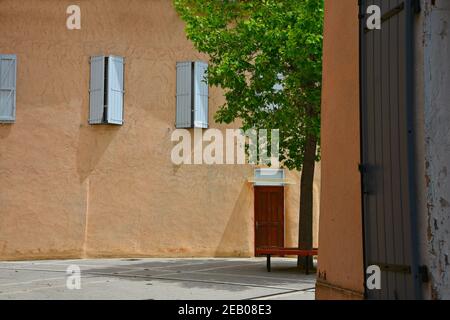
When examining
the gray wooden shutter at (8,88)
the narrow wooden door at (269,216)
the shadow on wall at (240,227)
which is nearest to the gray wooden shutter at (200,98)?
the shadow on wall at (240,227)

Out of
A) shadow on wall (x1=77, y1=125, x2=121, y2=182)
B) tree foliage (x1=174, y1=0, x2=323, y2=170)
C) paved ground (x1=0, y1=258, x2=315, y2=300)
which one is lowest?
paved ground (x1=0, y1=258, x2=315, y2=300)

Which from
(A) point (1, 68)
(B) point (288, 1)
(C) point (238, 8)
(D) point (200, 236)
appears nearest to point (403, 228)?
(B) point (288, 1)

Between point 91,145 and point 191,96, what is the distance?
3.03 meters

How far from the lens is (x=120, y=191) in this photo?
731 inches

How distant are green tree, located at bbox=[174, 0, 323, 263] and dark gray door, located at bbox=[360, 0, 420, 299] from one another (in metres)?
7.06

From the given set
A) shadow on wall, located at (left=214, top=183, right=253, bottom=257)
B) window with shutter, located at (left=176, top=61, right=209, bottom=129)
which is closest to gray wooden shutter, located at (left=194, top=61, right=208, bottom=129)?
window with shutter, located at (left=176, top=61, right=209, bottom=129)

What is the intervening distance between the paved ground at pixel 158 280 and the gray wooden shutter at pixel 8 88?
397 centimetres

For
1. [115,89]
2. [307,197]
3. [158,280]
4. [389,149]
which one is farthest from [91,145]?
[389,149]

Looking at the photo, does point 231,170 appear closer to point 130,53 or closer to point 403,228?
point 130,53

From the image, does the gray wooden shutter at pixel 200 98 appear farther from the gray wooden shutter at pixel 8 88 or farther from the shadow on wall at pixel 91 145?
the gray wooden shutter at pixel 8 88

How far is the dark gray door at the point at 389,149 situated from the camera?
196 inches

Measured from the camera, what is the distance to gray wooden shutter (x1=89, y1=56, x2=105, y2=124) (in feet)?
60.7

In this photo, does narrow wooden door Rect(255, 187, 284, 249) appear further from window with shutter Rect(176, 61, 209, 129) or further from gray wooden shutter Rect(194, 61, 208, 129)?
window with shutter Rect(176, 61, 209, 129)

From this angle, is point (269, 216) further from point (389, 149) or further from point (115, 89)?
point (389, 149)
